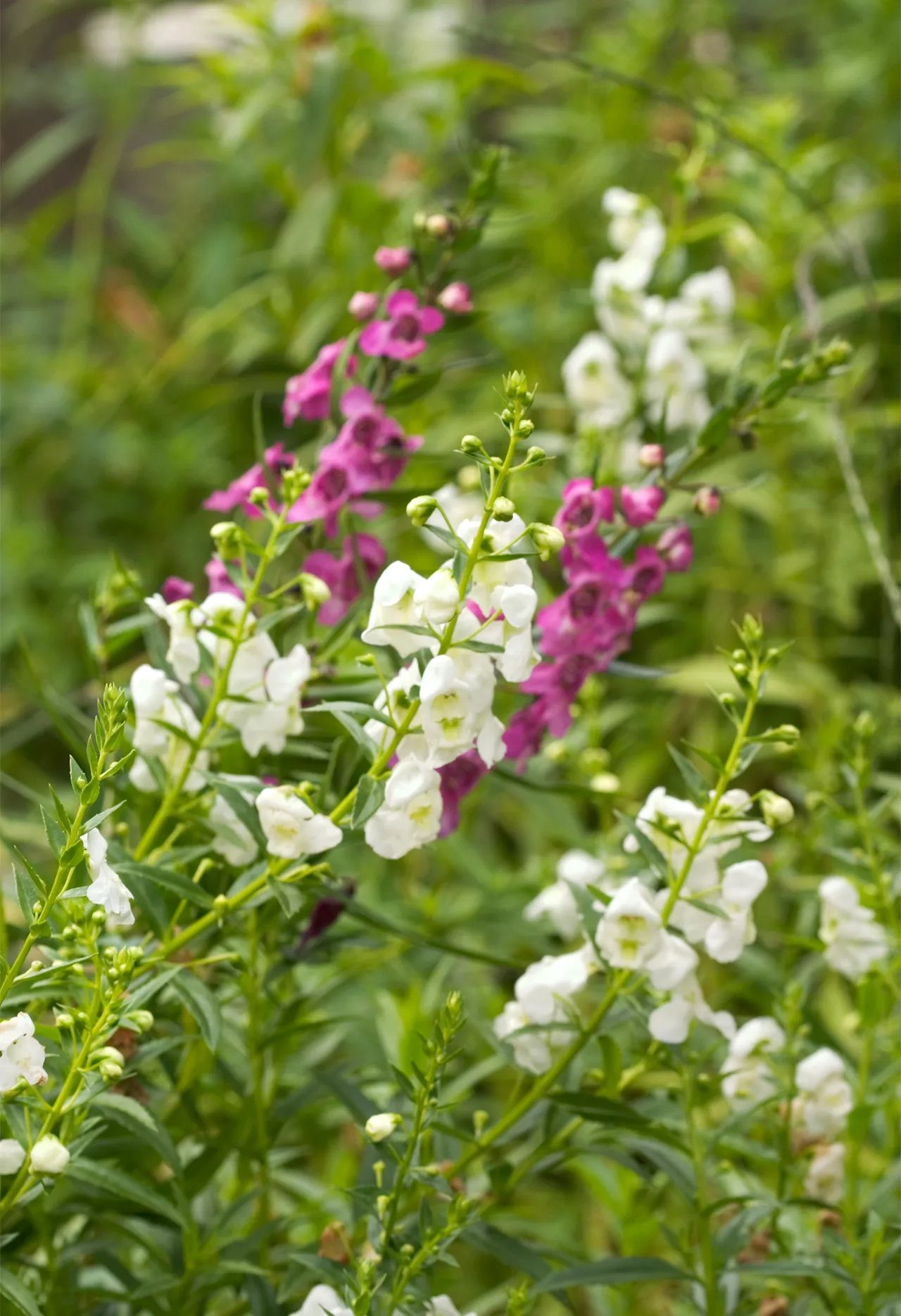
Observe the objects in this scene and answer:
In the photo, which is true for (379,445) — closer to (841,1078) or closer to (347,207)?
(841,1078)

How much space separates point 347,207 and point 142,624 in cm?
82

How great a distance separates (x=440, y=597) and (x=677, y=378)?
525 mm

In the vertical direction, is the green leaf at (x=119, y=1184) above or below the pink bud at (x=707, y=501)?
below

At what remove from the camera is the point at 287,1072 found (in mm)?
854

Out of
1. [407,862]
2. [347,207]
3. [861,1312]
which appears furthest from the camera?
[347,207]

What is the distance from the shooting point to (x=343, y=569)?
0.79 m

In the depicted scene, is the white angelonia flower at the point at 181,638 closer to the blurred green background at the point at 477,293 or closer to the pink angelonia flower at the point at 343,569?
the pink angelonia flower at the point at 343,569

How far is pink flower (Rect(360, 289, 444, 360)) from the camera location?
789 millimetres

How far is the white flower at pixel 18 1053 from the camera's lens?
555 mm

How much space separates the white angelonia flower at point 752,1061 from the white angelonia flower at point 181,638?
1.13 feet

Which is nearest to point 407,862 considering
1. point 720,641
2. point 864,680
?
point 720,641

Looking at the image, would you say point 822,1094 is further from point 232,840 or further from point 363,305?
point 363,305

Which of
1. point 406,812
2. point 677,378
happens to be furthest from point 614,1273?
point 677,378

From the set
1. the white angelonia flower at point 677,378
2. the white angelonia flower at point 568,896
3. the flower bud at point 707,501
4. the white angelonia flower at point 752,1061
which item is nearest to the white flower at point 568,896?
the white angelonia flower at point 568,896
